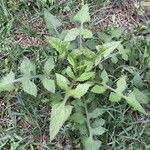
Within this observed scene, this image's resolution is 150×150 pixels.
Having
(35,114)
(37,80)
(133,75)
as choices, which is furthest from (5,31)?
(133,75)

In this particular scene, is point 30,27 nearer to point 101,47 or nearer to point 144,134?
point 101,47

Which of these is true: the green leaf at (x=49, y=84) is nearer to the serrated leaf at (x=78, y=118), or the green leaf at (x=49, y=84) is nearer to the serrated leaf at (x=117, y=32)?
the serrated leaf at (x=78, y=118)

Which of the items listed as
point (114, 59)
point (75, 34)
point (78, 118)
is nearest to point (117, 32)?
point (114, 59)

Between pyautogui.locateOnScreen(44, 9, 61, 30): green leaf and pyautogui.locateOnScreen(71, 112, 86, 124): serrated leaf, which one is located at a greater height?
pyautogui.locateOnScreen(44, 9, 61, 30): green leaf

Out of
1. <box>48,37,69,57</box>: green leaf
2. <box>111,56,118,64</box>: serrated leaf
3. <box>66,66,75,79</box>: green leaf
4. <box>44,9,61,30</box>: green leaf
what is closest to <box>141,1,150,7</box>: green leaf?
<box>111,56,118,64</box>: serrated leaf

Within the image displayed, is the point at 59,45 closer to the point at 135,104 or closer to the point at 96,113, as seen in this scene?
the point at 96,113

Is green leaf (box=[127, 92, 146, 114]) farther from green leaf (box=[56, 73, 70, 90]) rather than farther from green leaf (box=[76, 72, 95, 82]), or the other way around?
green leaf (box=[56, 73, 70, 90])

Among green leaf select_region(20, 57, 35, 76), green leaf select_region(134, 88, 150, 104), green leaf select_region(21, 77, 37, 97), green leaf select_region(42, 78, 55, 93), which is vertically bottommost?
green leaf select_region(134, 88, 150, 104)
